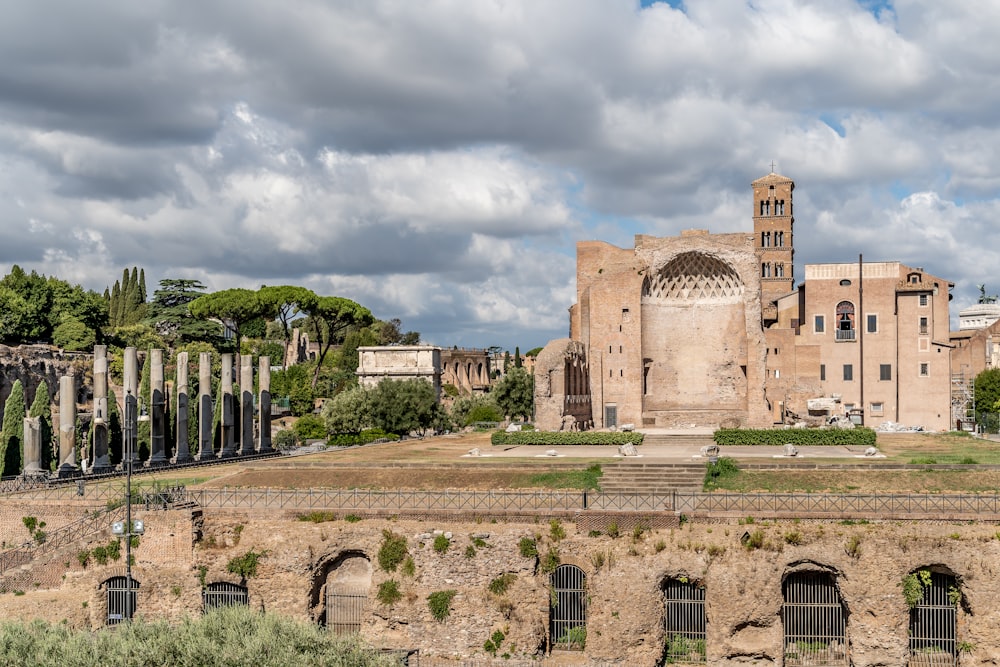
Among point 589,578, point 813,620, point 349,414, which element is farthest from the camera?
point 349,414

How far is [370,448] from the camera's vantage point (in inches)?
1898

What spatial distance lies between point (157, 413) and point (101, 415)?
10.8 feet

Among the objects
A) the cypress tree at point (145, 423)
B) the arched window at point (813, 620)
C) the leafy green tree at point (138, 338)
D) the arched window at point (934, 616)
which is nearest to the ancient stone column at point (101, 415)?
the cypress tree at point (145, 423)

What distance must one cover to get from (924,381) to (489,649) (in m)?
41.9

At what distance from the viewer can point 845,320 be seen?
59938 millimetres

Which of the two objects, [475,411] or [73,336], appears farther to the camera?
[73,336]

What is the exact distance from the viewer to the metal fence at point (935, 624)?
85.3 feet

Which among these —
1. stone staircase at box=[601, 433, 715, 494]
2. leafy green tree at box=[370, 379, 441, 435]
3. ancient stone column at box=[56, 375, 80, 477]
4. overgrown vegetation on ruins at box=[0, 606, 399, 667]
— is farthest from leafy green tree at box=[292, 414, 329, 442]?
overgrown vegetation on ruins at box=[0, 606, 399, 667]

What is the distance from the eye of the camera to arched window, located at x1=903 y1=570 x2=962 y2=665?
26078 millimetres

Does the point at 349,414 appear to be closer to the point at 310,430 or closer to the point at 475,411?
the point at 310,430

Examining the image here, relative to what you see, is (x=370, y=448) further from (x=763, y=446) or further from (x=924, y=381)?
(x=924, y=381)

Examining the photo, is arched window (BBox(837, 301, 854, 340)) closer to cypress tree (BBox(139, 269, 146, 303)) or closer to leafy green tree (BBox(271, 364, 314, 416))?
leafy green tree (BBox(271, 364, 314, 416))

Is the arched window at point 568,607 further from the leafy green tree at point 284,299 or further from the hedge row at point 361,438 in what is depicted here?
the leafy green tree at point 284,299

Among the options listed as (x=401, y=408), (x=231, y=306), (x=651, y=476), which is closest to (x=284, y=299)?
(x=231, y=306)
